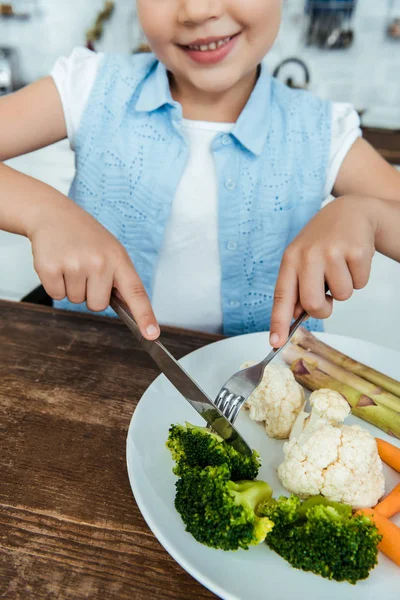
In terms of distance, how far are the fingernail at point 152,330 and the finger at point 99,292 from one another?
87 millimetres

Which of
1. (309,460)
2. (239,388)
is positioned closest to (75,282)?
(239,388)

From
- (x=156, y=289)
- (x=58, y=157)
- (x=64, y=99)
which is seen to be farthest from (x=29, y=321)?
(x=58, y=157)

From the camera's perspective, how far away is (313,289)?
0.61 m

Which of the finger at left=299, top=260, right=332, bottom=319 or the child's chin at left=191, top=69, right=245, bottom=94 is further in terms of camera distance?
the child's chin at left=191, top=69, right=245, bottom=94

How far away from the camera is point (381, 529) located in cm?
48

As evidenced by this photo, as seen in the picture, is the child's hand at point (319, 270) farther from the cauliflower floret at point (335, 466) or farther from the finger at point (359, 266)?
the cauliflower floret at point (335, 466)

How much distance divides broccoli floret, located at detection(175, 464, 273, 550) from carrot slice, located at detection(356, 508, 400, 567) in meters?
0.11

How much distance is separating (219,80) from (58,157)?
1654mm

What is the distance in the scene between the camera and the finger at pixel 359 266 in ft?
2.11

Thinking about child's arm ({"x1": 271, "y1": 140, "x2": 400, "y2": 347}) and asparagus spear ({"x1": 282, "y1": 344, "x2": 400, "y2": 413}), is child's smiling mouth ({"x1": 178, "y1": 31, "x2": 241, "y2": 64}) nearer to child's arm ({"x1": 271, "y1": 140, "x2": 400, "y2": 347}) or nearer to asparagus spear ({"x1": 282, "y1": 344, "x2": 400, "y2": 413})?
child's arm ({"x1": 271, "y1": 140, "x2": 400, "y2": 347})

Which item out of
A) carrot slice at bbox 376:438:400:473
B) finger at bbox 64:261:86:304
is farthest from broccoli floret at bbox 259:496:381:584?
finger at bbox 64:261:86:304

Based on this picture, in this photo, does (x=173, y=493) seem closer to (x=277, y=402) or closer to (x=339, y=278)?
(x=277, y=402)

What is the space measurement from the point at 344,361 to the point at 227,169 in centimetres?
45

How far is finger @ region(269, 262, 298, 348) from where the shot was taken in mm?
575
